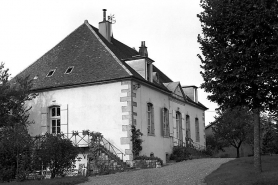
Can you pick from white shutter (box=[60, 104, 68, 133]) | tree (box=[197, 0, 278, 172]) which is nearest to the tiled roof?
white shutter (box=[60, 104, 68, 133])

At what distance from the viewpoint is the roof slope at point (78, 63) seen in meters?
23.3

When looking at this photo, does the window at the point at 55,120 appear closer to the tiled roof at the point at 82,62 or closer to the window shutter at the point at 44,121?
the window shutter at the point at 44,121

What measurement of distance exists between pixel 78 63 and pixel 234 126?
16102mm

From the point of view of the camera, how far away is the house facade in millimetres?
22484

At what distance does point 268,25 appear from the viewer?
13.8 meters

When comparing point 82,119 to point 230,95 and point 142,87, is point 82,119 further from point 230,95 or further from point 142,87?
point 230,95

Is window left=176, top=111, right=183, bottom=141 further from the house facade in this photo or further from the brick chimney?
the brick chimney

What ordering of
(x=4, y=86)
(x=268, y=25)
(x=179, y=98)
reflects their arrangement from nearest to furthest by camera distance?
(x=268, y=25) < (x=4, y=86) < (x=179, y=98)

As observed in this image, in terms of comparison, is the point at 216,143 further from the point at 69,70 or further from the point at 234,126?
the point at 69,70

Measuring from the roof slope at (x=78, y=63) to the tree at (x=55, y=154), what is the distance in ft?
17.7

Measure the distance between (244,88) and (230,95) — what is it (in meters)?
0.51

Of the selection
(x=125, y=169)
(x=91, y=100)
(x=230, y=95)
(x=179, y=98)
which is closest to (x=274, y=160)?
(x=230, y=95)

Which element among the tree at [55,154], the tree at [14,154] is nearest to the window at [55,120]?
the tree at [14,154]

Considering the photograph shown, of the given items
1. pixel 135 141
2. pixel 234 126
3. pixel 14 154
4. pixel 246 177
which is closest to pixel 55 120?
pixel 135 141
